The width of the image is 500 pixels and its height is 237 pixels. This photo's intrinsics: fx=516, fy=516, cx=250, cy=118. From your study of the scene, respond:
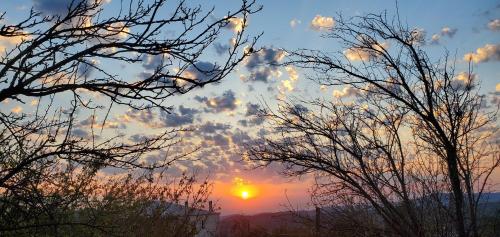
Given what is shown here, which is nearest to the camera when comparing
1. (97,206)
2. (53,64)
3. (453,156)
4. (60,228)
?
(53,64)

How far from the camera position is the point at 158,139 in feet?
15.1

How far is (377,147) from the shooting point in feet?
33.0

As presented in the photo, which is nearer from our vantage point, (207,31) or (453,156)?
(207,31)

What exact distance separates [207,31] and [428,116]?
6209 millimetres

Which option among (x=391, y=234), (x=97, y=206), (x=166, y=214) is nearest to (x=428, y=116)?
(x=391, y=234)

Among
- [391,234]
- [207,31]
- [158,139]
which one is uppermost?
[207,31]

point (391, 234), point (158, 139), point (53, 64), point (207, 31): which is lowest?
point (391, 234)

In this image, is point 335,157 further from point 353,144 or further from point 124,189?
point 124,189

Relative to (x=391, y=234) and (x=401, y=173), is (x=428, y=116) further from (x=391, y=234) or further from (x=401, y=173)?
(x=391, y=234)

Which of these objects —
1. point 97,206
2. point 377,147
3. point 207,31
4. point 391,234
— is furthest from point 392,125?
point 207,31

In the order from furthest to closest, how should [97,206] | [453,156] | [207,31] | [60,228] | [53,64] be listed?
[97,206], [453,156], [60,228], [207,31], [53,64]

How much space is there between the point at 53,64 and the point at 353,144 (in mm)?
7234

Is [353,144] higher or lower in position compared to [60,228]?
higher

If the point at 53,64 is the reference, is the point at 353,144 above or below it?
above
